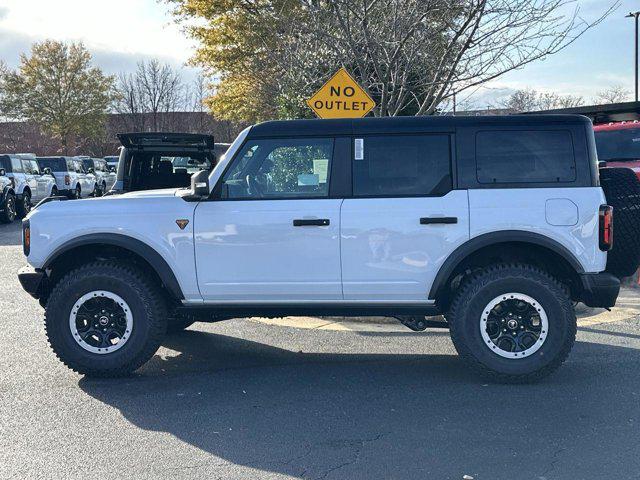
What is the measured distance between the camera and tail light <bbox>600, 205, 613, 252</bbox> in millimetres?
5199

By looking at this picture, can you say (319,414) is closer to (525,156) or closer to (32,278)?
(525,156)

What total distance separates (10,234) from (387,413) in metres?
14.7

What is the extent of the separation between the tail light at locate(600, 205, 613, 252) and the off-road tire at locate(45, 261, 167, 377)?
11.4ft

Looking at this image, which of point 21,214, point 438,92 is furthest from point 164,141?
point 21,214

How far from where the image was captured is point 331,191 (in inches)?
214

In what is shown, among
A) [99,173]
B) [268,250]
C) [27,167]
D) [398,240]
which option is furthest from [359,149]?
[99,173]

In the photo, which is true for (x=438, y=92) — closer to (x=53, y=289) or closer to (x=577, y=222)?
(x=577, y=222)

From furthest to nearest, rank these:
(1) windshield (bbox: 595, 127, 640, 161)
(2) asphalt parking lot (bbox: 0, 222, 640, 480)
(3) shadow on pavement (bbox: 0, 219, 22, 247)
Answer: (3) shadow on pavement (bbox: 0, 219, 22, 247), (1) windshield (bbox: 595, 127, 640, 161), (2) asphalt parking lot (bbox: 0, 222, 640, 480)

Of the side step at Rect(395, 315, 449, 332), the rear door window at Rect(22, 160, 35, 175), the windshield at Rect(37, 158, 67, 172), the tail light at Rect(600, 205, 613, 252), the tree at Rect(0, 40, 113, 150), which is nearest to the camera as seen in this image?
the tail light at Rect(600, 205, 613, 252)

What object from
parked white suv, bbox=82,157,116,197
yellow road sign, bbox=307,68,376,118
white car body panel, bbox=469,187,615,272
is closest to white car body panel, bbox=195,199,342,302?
white car body panel, bbox=469,187,615,272

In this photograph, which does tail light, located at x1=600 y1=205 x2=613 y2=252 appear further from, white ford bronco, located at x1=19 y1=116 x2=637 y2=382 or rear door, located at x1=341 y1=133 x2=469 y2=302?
rear door, located at x1=341 y1=133 x2=469 y2=302

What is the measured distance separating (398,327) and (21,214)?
1694 cm

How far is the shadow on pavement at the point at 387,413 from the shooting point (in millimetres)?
3953

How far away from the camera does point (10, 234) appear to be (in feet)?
55.8
